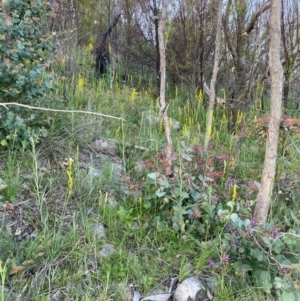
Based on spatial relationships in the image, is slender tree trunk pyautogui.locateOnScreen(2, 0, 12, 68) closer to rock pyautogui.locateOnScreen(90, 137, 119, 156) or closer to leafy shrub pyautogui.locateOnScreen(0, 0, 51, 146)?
Result: leafy shrub pyautogui.locateOnScreen(0, 0, 51, 146)

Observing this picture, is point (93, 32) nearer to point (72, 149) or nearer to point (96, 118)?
point (96, 118)

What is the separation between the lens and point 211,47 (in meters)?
5.04

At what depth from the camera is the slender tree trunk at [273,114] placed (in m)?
2.32

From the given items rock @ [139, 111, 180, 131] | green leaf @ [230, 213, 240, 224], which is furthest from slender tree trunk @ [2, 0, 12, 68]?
green leaf @ [230, 213, 240, 224]

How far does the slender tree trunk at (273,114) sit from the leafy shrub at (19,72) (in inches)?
66.5

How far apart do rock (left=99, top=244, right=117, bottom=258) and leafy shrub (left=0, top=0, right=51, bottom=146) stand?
1.01 metres

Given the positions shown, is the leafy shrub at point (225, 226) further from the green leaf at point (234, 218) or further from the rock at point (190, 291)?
the rock at point (190, 291)

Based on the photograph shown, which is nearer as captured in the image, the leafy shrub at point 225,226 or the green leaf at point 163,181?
the leafy shrub at point 225,226

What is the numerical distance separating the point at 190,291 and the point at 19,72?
191cm

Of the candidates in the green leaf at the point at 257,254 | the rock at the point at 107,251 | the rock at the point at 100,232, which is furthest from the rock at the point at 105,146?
the green leaf at the point at 257,254

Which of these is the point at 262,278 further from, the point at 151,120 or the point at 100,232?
the point at 151,120

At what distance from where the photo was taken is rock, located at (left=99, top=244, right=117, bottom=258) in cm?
212

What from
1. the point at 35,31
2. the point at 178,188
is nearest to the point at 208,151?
the point at 178,188

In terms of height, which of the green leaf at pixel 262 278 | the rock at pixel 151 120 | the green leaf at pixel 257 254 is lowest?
the green leaf at pixel 262 278
